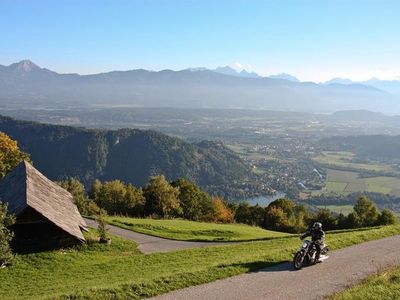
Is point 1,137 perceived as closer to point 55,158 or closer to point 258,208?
point 258,208

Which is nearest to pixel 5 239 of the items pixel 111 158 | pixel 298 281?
pixel 298 281

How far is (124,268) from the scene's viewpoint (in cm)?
2258

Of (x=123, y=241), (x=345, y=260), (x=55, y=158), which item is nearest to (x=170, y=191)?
(x=123, y=241)

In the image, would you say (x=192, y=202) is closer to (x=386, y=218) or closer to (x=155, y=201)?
(x=155, y=201)

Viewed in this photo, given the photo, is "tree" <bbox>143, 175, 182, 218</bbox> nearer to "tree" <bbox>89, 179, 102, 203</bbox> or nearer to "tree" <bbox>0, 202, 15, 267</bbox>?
"tree" <bbox>89, 179, 102, 203</bbox>

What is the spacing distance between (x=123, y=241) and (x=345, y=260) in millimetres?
15854

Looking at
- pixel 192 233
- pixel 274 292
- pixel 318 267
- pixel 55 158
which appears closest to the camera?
pixel 274 292

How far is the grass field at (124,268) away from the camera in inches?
609

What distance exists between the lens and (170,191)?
60094 mm

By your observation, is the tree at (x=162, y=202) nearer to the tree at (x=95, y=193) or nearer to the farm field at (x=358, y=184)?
the tree at (x=95, y=193)

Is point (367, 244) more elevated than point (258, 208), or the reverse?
point (367, 244)

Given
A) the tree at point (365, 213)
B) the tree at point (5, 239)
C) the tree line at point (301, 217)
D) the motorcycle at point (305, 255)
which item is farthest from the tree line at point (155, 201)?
the motorcycle at point (305, 255)

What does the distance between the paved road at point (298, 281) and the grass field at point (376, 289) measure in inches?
24.9

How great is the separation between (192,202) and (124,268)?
146ft
